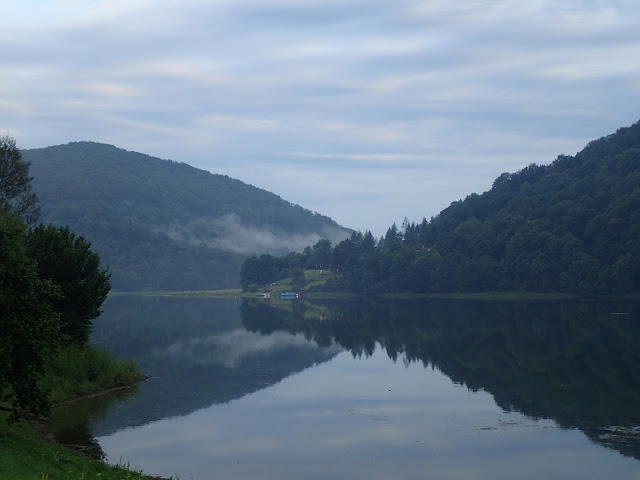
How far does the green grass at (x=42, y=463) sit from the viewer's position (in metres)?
24.2

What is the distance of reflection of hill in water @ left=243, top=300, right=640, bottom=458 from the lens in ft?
154

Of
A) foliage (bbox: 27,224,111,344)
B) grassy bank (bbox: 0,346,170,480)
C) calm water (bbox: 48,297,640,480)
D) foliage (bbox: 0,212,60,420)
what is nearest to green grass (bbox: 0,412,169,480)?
grassy bank (bbox: 0,346,170,480)

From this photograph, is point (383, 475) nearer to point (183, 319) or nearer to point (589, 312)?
point (589, 312)

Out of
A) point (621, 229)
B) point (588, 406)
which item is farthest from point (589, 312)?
point (588, 406)

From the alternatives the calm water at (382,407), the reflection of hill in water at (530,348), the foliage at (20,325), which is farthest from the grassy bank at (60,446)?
the reflection of hill in water at (530,348)

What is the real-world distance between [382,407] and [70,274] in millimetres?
22217

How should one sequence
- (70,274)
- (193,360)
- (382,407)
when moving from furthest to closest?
1. (193,360)
2. (70,274)
3. (382,407)

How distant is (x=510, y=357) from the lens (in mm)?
71312

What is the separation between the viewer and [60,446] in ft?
108

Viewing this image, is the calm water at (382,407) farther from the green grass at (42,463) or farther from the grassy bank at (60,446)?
the green grass at (42,463)

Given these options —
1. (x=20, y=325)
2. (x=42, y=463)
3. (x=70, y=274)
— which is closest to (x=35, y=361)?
(x=20, y=325)

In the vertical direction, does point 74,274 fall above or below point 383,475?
above

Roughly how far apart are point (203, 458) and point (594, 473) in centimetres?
1760

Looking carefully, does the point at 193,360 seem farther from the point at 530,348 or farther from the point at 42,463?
the point at 42,463
